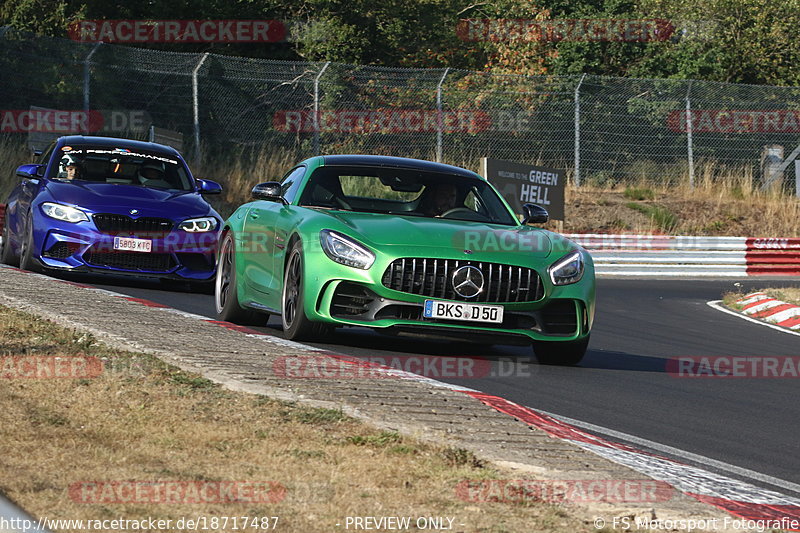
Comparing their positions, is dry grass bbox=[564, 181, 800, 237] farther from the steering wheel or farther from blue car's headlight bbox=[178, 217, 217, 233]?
the steering wheel

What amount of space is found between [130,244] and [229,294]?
10.4ft

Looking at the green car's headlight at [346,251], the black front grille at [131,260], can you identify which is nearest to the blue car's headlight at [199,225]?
the black front grille at [131,260]

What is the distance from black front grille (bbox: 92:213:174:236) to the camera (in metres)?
14.1

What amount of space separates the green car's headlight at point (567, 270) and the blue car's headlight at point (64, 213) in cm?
610

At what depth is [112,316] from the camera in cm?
935

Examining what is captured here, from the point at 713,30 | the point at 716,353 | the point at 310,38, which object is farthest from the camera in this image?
the point at 713,30

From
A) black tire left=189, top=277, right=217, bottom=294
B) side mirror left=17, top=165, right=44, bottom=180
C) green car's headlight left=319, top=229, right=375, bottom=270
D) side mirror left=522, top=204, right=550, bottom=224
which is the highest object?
side mirror left=17, top=165, right=44, bottom=180

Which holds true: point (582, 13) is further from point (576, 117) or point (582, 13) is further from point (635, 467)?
point (635, 467)

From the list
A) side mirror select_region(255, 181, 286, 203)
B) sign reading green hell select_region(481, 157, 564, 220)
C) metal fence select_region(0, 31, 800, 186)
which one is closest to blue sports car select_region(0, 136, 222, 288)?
side mirror select_region(255, 181, 286, 203)

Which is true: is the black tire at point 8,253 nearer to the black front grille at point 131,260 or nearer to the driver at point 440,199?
the black front grille at point 131,260

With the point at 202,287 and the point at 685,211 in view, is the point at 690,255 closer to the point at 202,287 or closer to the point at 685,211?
the point at 685,211

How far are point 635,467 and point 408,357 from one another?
4207 millimetres

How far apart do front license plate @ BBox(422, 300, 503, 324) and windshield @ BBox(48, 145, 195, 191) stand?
21.6 ft

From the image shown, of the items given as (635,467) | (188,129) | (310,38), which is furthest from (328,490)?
(310,38)
